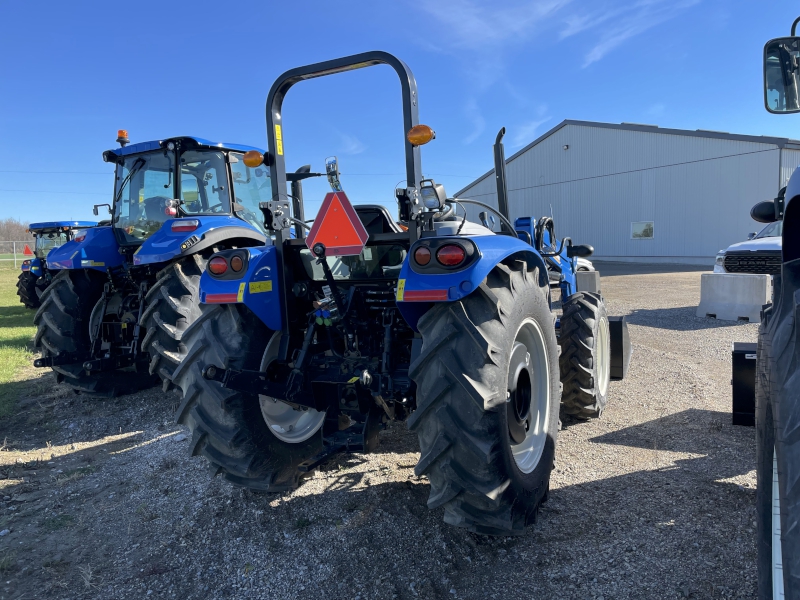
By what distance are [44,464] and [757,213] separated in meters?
5.00

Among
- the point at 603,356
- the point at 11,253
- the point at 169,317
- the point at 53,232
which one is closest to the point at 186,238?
the point at 169,317

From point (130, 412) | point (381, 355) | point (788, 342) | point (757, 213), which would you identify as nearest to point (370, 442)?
point (381, 355)

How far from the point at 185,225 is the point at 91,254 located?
4.69ft

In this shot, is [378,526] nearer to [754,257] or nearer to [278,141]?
[278,141]

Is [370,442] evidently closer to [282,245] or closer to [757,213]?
[282,245]

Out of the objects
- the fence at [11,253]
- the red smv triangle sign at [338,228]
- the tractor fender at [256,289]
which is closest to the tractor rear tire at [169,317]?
the tractor fender at [256,289]

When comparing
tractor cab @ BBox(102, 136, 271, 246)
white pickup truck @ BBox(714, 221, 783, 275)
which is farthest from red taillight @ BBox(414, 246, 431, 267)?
white pickup truck @ BBox(714, 221, 783, 275)

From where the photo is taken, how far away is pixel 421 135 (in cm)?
249

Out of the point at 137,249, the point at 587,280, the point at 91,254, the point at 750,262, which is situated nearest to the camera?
the point at 91,254

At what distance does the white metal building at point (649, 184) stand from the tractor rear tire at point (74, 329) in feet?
67.6

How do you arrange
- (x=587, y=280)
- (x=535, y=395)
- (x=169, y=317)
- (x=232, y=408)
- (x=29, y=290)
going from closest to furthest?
(x=232, y=408)
(x=535, y=395)
(x=169, y=317)
(x=587, y=280)
(x=29, y=290)

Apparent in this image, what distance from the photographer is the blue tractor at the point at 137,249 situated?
532cm

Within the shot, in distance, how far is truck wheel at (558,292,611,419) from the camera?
4113 millimetres

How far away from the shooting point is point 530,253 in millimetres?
3053
